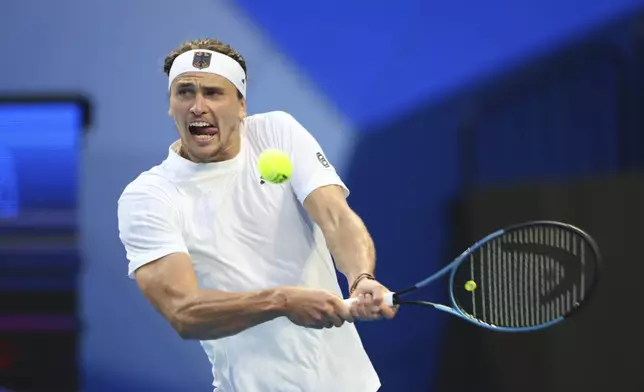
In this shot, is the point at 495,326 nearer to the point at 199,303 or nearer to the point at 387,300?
the point at 387,300

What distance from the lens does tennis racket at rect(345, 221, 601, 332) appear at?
3111 millimetres

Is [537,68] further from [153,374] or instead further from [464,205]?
[153,374]

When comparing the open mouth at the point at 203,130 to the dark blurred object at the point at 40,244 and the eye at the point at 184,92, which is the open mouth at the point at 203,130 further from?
the dark blurred object at the point at 40,244

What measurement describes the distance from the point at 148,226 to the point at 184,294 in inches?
10.9

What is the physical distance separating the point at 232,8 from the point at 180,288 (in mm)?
3129

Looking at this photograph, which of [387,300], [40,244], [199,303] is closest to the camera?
[387,300]

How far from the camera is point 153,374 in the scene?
5766mm

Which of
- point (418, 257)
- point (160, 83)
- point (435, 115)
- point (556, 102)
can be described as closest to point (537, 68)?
point (556, 102)

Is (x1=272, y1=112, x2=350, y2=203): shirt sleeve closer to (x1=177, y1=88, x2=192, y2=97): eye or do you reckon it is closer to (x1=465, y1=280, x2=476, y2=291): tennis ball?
(x1=177, y1=88, x2=192, y2=97): eye

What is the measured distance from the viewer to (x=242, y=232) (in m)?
3.31

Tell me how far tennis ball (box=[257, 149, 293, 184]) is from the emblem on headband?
430mm

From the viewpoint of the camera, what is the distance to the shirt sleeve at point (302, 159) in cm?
331

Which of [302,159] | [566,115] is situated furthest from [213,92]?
[566,115]

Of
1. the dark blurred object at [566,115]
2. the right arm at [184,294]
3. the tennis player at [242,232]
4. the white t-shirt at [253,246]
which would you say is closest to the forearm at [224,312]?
the right arm at [184,294]
